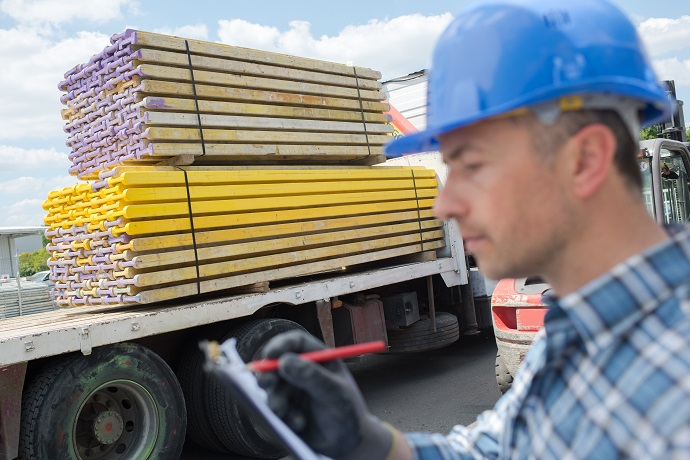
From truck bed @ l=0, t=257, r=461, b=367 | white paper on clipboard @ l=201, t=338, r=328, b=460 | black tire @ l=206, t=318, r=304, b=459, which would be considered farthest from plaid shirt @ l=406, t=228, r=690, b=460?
black tire @ l=206, t=318, r=304, b=459

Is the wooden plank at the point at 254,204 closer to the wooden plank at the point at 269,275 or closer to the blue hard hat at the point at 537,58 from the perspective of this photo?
the wooden plank at the point at 269,275

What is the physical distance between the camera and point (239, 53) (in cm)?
Answer: 624

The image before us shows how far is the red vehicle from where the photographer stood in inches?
241

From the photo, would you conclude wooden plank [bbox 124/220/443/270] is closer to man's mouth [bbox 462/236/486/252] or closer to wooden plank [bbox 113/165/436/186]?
wooden plank [bbox 113/165/436/186]

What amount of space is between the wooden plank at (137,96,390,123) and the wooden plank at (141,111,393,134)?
42 millimetres

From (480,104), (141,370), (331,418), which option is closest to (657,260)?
(480,104)

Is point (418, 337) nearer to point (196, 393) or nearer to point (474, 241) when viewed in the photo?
point (196, 393)

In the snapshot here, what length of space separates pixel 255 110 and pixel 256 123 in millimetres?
121

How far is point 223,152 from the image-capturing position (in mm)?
5957

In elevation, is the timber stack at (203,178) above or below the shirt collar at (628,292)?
above

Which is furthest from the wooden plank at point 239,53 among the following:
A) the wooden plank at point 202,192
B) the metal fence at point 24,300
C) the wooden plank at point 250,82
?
the metal fence at point 24,300

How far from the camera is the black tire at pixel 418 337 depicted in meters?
7.89

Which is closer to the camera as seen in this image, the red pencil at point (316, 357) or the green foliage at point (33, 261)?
the red pencil at point (316, 357)

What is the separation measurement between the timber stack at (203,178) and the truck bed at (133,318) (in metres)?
0.13
